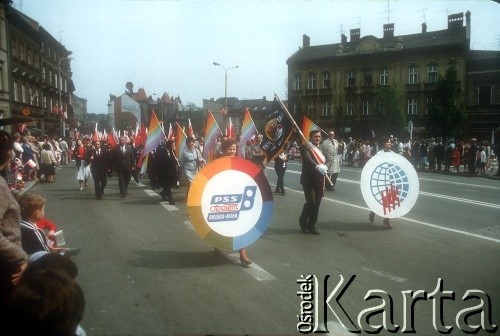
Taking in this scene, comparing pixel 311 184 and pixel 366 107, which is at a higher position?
pixel 366 107

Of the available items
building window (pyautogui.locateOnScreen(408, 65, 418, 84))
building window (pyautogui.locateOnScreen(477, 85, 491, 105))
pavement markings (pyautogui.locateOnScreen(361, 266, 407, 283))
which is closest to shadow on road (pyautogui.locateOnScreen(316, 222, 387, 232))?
pavement markings (pyautogui.locateOnScreen(361, 266, 407, 283))

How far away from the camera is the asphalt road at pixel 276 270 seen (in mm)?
4121

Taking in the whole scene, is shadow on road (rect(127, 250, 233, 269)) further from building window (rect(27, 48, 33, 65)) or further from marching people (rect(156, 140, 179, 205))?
building window (rect(27, 48, 33, 65))

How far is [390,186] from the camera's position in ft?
26.3

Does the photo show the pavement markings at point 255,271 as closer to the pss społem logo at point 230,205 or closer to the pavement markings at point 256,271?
the pavement markings at point 256,271

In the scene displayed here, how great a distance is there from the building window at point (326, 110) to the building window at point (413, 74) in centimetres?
1018

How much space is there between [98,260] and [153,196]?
7.28 meters

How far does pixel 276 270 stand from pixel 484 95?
4400 cm

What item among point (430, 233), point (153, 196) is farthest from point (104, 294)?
point (153, 196)

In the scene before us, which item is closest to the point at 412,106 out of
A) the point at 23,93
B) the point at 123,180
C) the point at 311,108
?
the point at 311,108

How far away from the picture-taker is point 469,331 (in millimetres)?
3869

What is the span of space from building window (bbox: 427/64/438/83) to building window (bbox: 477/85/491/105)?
784 centimetres

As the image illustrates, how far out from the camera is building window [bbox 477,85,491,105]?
139ft

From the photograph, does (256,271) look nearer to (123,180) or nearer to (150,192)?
(123,180)
